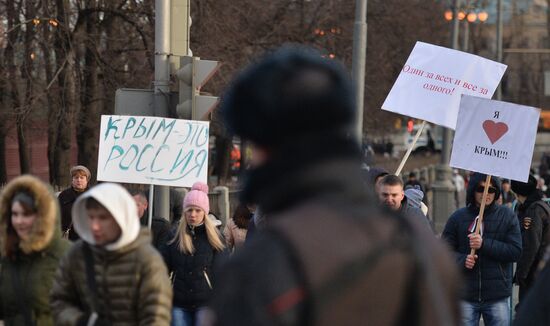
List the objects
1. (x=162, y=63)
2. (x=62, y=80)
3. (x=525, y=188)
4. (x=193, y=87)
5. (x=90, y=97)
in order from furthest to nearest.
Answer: (x=90, y=97), (x=62, y=80), (x=162, y=63), (x=193, y=87), (x=525, y=188)

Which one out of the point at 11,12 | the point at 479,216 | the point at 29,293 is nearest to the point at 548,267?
the point at 29,293

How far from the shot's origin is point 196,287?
7.52 metres

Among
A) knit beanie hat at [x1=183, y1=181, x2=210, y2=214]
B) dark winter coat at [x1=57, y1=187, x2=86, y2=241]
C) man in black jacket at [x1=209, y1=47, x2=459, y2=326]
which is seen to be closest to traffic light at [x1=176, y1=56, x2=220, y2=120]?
dark winter coat at [x1=57, y1=187, x2=86, y2=241]

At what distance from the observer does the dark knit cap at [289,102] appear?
2.54 metres

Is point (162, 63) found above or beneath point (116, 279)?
above

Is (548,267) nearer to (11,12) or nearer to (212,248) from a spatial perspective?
(212,248)

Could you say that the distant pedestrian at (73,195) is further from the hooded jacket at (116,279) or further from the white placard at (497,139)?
the hooded jacket at (116,279)

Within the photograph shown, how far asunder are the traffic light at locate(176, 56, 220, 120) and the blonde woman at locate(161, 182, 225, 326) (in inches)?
111

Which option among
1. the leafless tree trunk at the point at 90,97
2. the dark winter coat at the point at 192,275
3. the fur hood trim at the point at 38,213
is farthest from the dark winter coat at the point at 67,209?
the leafless tree trunk at the point at 90,97

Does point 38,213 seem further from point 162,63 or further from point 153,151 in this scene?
point 162,63

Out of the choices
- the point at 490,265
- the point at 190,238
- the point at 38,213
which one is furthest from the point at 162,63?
the point at 38,213

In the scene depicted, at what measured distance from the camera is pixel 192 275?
7.53m

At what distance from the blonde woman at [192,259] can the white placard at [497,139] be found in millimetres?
2576

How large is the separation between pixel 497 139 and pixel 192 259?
3.07 metres
